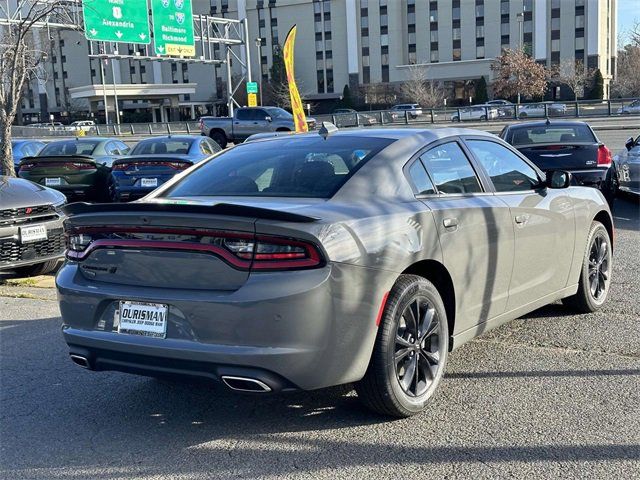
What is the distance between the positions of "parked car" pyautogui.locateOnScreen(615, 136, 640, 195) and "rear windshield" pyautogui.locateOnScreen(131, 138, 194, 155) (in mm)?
8085

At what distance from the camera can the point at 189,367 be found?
3664 mm

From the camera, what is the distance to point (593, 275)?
6273mm

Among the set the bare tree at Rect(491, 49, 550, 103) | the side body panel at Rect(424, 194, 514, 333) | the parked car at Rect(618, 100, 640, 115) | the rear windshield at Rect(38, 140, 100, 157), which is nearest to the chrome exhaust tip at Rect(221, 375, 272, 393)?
the side body panel at Rect(424, 194, 514, 333)

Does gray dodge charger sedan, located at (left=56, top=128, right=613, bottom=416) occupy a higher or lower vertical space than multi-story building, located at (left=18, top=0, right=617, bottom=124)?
lower

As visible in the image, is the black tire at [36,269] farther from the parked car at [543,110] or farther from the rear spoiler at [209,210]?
the parked car at [543,110]

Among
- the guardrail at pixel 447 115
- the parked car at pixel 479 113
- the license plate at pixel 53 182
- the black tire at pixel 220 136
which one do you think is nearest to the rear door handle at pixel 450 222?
the license plate at pixel 53 182

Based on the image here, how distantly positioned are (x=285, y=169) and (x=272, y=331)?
145 centimetres

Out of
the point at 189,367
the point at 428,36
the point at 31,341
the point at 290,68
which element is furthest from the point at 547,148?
the point at 428,36

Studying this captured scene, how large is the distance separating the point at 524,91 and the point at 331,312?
73.3m

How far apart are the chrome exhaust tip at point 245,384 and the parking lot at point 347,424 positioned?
0.87ft

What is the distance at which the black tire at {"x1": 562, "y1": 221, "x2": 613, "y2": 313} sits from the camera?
603 centimetres

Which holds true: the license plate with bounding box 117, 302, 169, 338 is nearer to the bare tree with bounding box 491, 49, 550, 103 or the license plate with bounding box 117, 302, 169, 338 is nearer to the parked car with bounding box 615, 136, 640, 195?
the parked car with bounding box 615, 136, 640, 195

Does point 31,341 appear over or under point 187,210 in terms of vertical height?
under

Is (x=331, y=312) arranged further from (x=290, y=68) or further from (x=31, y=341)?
(x=290, y=68)
